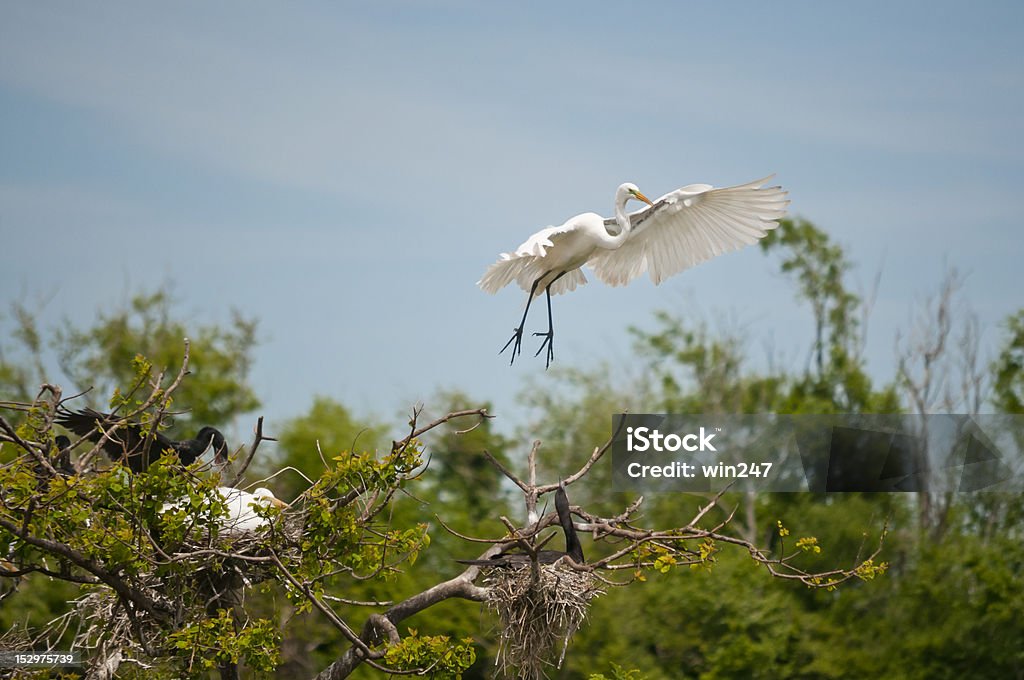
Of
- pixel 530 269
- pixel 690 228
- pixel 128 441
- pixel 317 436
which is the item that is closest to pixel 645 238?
pixel 690 228

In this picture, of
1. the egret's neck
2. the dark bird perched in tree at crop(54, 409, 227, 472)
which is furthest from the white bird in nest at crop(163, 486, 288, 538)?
the egret's neck

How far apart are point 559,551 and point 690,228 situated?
257cm

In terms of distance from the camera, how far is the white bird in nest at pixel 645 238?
6266 millimetres

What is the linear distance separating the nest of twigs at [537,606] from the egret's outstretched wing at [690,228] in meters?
2.24

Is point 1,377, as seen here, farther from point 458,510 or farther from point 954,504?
point 954,504

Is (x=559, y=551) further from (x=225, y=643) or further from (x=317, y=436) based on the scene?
(x=317, y=436)

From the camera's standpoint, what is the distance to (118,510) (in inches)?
187

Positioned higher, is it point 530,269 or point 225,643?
point 530,269

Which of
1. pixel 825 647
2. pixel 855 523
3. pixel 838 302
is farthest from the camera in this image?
pixel 838 302

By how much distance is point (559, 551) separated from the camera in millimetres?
4773

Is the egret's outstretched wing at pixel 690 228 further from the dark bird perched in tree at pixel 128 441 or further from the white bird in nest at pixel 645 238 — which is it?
the dark bird perched in tree at pixel 128 441

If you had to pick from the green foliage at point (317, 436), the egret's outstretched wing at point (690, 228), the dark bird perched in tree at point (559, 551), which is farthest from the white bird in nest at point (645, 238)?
the green foliage at point (317, 436)

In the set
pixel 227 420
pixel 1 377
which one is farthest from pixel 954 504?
pixel 1 377

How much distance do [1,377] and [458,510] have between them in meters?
7.71
